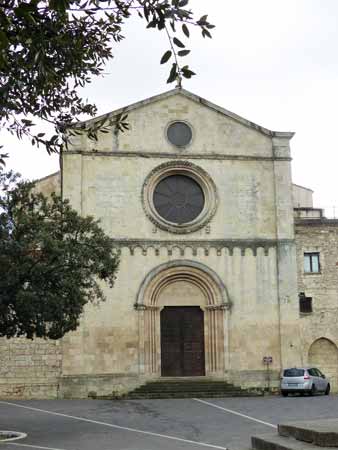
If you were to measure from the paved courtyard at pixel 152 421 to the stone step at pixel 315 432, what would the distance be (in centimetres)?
205

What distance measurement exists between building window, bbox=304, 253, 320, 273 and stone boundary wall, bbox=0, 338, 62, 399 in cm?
1148

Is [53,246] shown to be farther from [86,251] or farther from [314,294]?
[314,294]

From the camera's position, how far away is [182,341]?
2927cm

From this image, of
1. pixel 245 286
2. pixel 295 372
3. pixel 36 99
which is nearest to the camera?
pixel 36 99

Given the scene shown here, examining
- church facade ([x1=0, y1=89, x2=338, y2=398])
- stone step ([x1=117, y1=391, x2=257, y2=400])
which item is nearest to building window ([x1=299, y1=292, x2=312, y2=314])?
church facade ([x1=0, y1=89, x2=338, y2=398])

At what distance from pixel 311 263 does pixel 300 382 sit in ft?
22.2

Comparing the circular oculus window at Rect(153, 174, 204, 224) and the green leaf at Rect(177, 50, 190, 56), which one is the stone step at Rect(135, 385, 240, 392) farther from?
the green leaf at Rect(177, 50, 190, 56)

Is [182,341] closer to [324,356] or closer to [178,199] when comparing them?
[178,199]

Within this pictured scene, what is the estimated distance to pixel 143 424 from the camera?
58.3 feet

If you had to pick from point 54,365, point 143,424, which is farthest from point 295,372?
point 143,424

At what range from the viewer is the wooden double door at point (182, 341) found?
28828mm

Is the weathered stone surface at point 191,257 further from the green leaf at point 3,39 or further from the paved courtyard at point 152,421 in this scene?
the green leaf at point 3,39

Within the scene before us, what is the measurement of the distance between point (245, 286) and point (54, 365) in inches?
318

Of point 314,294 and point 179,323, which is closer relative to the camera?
point 179,323
